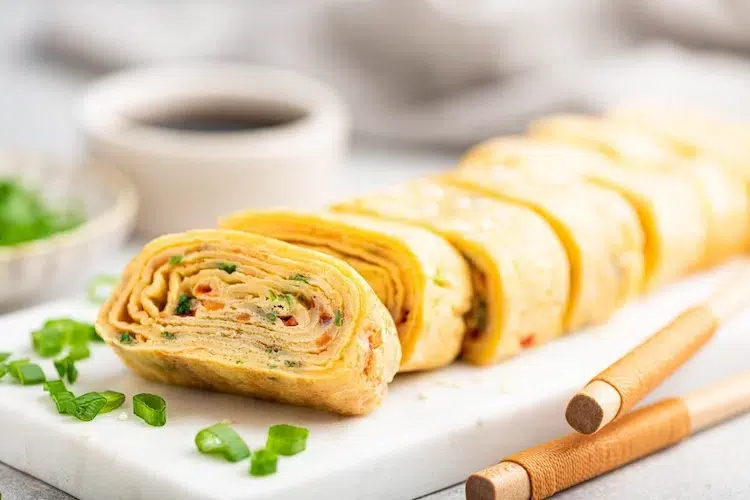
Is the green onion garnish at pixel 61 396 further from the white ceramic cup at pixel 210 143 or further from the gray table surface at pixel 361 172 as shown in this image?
the white ceramic cup at pixel 210 143

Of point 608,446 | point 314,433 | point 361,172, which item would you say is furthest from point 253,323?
point 361,172

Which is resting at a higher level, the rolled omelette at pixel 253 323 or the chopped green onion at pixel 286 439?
the rolled omelette at pixel 253 323

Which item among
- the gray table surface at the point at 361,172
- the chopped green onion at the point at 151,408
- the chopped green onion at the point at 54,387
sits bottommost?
the gray table surface at the point at 361,172

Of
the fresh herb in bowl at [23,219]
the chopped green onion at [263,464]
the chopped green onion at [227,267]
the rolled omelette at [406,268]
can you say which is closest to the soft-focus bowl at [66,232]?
the fresh herb in bowl at [23,219]

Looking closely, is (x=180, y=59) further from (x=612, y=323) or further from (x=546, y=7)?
(x=612, y=323)

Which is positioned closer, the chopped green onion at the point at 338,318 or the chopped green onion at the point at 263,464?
the chopped green onion at the point at 263,464

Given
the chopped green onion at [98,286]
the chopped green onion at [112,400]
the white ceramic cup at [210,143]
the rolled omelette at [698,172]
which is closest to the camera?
the chopped green onion at [112,400]

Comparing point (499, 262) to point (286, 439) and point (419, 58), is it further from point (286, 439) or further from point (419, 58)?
point (419, 58)
